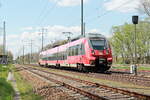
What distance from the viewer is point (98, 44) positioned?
25.2m

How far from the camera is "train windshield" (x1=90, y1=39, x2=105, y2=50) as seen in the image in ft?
82.1

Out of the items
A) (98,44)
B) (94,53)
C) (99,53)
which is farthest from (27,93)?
(98,44)

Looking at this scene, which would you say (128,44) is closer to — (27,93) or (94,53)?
(94,53)

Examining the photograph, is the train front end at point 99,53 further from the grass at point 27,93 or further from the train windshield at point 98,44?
the grass at point 27,93

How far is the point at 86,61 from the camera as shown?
25000mm

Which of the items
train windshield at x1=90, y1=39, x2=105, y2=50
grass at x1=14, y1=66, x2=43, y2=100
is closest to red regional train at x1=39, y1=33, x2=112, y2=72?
train windshield at x1=90, y1=39, x2=105, y2=50

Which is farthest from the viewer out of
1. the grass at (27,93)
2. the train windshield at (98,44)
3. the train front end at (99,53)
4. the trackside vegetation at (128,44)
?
the trackside vegetation at (128,44)

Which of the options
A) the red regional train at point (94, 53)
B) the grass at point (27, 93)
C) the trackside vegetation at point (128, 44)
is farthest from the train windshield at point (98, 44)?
the trackside vegetation at point (128, 44)

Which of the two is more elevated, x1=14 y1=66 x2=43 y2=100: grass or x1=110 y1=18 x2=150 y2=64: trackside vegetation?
x1=110 y1=18 x2=150 y2=64: trackside vegetation

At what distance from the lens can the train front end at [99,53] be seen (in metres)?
24.6

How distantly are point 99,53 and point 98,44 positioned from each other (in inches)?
37.3

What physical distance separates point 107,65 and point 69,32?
101 ft

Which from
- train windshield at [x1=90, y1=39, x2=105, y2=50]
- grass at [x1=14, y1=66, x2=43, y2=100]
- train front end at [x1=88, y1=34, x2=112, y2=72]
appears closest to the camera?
grass at [x1=14, y1=66, x2=43, y2=100]

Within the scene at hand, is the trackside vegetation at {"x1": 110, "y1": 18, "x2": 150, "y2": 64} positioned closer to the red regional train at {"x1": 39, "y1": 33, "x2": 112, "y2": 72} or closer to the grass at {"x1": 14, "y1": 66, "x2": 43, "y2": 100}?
the red regional train at {"x1": 39, "y1": 33, "x2": 112, "y2": 72}
